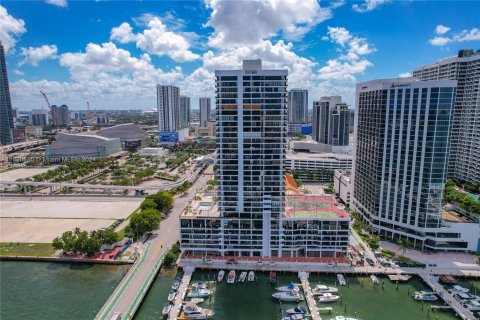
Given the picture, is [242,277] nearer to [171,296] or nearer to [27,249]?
[171,296]

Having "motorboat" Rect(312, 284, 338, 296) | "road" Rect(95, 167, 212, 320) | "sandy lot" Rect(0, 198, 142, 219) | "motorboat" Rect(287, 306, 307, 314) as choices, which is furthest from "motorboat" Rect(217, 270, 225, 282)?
"sandy lot" Rect(0, 198, 142, 219)

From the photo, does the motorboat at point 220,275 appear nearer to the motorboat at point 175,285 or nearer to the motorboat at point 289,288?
the motorboat at point 175,285

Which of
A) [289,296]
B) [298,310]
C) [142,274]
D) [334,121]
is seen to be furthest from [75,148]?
[298,310]

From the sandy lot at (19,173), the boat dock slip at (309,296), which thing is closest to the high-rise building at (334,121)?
the boat dock slip at (309,296)

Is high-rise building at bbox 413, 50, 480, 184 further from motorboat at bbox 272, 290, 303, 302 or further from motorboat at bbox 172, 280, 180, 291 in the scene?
motorboat at bbox 172, 280, 180, 291

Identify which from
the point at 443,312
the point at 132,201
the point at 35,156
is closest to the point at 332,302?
the point at 443,312
